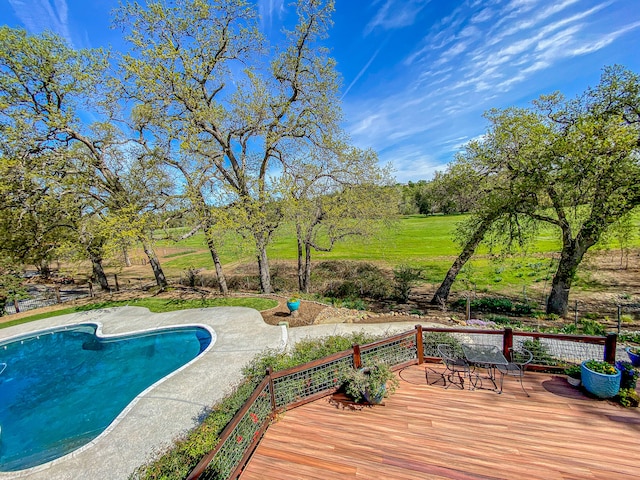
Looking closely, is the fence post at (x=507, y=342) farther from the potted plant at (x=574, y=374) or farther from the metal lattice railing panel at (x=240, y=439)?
the metal lattice railing panel at (x=240, y=439)

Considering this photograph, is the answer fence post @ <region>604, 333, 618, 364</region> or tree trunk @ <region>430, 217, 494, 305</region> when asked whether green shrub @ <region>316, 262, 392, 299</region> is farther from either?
fence post @ <region>604, 333, 618, 364</region>

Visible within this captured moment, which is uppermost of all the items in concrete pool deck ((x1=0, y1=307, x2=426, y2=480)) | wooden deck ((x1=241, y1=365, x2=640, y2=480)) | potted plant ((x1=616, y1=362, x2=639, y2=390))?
potted plant ((x1=616, y1=362, x2=639, y2=390))

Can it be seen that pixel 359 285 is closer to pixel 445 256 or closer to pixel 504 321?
pixel 504 321

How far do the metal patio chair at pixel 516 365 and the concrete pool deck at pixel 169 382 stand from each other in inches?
146

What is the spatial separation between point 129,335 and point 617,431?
48.7ft

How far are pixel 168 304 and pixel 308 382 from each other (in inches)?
471

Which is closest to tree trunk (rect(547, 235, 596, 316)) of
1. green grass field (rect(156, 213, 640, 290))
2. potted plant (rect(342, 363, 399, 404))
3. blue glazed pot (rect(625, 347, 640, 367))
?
green grass field (rect(156, 213, 640, 290))

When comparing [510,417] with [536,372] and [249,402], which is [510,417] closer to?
[536,372]

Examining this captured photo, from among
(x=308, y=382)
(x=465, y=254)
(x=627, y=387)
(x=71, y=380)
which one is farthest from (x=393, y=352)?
(x=71, y=380)

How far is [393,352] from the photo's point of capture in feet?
22.7

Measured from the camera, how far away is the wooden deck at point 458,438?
153 inches

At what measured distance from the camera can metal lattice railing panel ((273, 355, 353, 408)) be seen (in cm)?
552

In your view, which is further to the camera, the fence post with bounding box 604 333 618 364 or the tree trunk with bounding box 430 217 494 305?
the tree trunk with bounding box 430 217 494 305

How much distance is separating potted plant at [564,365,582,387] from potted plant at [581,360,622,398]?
1.09 feet
